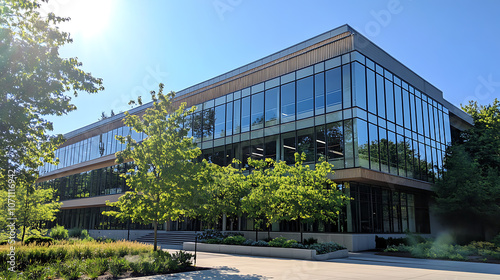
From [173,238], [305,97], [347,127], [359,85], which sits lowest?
[173,238]

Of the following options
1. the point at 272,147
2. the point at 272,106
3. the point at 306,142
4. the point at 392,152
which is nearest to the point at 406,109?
the point at 392,152

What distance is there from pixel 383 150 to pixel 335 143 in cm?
448

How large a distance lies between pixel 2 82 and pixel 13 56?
1069 millimetres

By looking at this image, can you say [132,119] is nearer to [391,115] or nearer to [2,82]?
[2,82]

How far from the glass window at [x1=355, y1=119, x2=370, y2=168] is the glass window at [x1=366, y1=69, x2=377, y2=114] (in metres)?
1.95

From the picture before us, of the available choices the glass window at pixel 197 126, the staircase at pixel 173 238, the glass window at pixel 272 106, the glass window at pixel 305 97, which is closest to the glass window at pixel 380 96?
the glass window at pixel 305 97

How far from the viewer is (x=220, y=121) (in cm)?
3784

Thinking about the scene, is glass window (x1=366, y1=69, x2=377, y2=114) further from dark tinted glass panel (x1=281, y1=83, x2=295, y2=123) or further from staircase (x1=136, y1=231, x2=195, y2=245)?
staircase (x1=136, y1=231, x2=195, y2=245)

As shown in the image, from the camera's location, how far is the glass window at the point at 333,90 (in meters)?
28.4

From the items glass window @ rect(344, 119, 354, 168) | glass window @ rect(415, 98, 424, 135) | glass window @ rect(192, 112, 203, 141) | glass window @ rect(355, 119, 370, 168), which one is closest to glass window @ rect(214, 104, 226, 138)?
glass window @ rect(192, 112, 203, 141)

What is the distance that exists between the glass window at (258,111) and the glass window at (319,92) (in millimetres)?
5767

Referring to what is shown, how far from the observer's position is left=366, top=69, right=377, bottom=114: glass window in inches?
1141

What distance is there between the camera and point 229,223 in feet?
116

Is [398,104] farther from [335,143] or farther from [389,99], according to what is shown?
[335,143]
